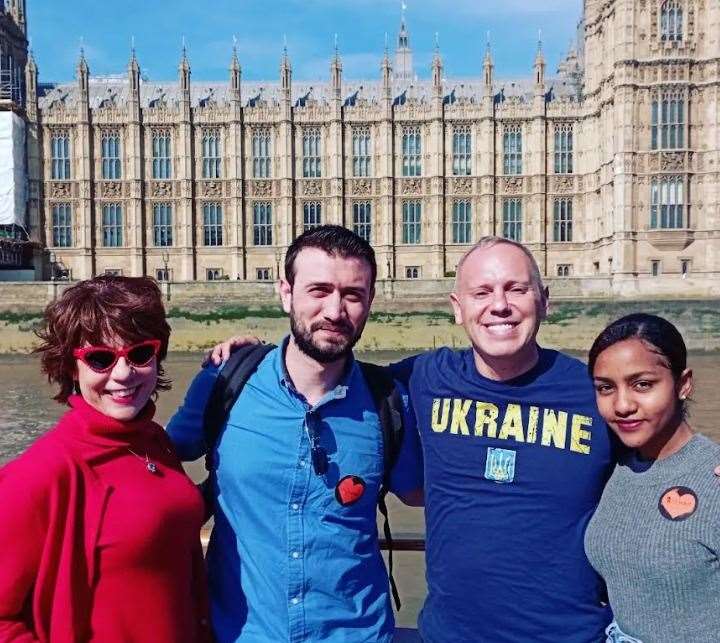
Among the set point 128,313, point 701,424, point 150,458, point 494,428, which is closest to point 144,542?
point 150,458

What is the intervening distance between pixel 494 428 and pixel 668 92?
35.7 metres

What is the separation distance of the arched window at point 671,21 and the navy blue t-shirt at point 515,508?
3610 centimetres

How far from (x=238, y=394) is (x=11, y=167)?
1487 inches

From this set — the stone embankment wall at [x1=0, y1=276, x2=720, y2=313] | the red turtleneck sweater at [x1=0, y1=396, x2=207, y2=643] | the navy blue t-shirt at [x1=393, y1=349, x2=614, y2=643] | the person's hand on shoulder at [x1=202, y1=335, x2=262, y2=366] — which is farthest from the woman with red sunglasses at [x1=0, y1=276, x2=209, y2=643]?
the stone embankment wall at [x1=0, y1=276, x2=720, y2=313]

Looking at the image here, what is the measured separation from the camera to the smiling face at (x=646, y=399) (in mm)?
2330

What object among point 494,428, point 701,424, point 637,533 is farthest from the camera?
point 701,424

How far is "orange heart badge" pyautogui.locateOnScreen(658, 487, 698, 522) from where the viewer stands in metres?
2.17

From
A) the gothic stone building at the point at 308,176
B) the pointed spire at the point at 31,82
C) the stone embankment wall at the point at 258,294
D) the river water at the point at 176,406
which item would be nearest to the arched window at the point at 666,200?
the gothic stone building at the point at 308,176

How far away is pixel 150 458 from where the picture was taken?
2324 millimetres

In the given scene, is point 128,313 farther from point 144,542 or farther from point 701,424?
point 701,424

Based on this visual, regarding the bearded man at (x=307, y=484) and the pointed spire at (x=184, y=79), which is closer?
the bearded man at (x=307, y=484)

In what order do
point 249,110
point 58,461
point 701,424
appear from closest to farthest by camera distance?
point 58,461 < point 701,424 < point 249,110

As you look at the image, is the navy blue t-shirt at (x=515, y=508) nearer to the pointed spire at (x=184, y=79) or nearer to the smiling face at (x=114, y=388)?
the smiling face at (x=114, y=388)

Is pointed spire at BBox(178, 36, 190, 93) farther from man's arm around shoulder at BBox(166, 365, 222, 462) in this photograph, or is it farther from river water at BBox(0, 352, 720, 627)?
man's arm around shoulder at BBox(166, 365, 222, 462)
